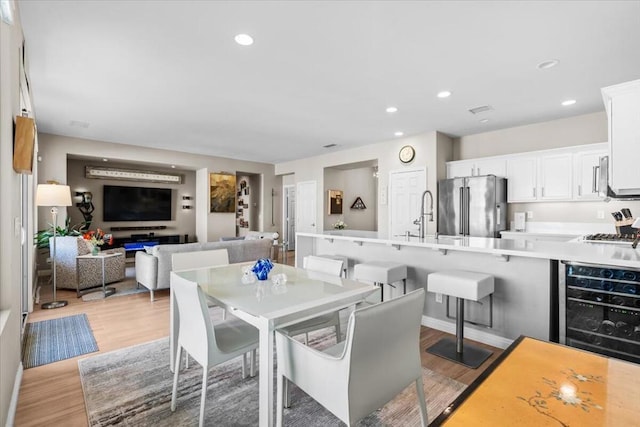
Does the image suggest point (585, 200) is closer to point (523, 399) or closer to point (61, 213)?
point (523, 399)

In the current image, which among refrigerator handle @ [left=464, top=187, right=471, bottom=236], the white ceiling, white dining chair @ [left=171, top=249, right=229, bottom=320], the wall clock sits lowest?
white dining chair @ [left=171, top=249, right=229, bottom=320]

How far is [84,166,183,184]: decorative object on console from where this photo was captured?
23.3ft

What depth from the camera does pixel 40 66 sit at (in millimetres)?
3047

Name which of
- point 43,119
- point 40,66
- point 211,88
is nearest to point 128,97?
point 40,66

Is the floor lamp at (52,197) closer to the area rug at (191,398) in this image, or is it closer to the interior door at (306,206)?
the area rug at (191,398)

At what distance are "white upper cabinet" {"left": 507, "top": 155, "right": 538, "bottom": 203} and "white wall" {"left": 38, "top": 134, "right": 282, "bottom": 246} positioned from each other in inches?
237

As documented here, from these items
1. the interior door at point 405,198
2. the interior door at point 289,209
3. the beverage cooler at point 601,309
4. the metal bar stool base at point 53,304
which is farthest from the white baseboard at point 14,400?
the interior door at point 289,209

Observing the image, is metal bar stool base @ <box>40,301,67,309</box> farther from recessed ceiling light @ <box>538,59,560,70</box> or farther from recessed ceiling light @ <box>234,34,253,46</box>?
recessed ceiling light @ <box>538,59,560,70</box>

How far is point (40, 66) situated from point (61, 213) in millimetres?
3714

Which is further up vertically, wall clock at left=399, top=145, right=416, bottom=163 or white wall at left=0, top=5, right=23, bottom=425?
wall clock at left=399, top=145, right=416, bottom=163

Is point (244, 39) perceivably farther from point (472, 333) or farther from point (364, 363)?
point (472, 333)

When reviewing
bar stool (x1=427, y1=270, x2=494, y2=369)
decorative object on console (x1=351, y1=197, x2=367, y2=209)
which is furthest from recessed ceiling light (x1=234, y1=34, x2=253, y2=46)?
decorative object on console (x1=351, y1=197, x2=367, y2=209)

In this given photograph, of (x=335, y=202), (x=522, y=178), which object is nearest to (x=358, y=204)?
(x=335, y=202)

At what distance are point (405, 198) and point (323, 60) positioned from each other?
11.6 ft
